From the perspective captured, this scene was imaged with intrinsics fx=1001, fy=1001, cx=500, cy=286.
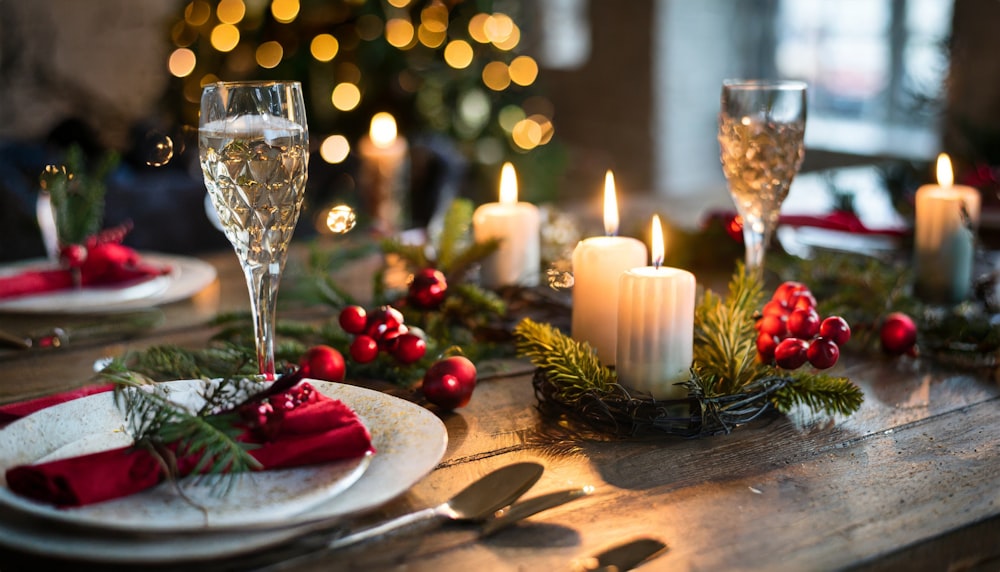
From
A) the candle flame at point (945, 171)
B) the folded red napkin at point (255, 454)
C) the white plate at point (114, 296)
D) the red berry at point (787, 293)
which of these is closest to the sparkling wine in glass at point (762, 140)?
the red berry at point (787, 293)

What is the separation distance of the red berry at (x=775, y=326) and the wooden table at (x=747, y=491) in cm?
9

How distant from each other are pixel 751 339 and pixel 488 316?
0.35 meters

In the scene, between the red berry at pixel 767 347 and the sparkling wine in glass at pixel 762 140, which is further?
the sparkling wine in glass at pixel 762 140

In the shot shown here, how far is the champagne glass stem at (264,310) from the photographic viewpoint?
846mm

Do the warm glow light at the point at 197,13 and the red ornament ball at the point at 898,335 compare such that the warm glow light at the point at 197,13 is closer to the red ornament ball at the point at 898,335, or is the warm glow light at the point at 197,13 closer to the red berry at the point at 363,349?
the red berry at the point at 363,349

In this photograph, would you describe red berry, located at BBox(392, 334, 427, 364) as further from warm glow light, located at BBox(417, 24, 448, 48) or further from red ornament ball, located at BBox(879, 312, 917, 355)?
warm glow light, located at BBox(417, 24, 448, 48)

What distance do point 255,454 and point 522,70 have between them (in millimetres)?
3959

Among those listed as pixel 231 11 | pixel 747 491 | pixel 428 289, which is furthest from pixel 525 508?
pixel 231 11

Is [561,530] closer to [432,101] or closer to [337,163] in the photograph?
[337,163]

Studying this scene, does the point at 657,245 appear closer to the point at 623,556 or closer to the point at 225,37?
the point at 623,556

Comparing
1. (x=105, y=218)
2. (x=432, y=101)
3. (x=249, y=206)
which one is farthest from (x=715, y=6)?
(x=249, y=206)

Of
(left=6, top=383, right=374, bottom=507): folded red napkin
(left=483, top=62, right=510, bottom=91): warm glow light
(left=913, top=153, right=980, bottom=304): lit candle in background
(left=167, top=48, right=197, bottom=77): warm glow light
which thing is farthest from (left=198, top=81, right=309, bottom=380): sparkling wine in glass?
(left=483, top=62, right=510, bottom=91): warm glow light

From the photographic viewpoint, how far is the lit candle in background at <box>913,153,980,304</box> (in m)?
1.22

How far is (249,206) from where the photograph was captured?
840 millimetres
